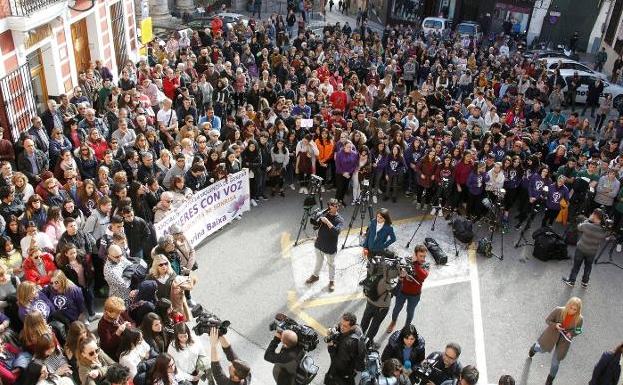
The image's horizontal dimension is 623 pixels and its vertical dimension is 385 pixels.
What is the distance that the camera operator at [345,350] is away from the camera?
6289 millimetres

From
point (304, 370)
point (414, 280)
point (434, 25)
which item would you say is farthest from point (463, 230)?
point (434, 25)

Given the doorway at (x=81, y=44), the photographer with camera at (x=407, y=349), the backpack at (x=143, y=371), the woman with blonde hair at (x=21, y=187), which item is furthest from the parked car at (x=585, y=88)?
the backpack at (x=143, y=371)

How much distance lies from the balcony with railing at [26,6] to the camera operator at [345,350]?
962 centimetres

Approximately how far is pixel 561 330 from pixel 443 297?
239cm

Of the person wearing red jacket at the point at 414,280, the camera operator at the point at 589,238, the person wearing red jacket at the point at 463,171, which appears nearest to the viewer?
the person wearing red jacket at the point at 414,280

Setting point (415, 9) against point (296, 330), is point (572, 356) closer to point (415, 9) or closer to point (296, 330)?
point (296, 330)

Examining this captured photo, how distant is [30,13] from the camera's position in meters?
11.8

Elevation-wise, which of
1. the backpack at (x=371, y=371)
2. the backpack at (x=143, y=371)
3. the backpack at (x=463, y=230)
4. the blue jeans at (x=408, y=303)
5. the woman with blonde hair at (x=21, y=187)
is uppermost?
the woman with blonde hair at (x=21, y=187)

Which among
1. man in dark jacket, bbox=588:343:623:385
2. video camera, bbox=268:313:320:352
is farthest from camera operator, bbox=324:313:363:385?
man in dark jacket, bbox=588:343:623:385

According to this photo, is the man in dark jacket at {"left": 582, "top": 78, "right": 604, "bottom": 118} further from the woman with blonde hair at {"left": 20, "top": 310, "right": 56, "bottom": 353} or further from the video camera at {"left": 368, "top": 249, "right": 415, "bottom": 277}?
the woman with blonde hair at {"left": 20, "top": 310, "right": 56, "bottom": 353}

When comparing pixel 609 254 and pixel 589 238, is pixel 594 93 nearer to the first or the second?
pixel 609 254

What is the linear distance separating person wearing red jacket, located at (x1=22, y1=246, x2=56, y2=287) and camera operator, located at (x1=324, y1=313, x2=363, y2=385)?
12.1ft

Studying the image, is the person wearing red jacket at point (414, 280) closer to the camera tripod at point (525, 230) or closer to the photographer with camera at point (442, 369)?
the photographer with camera at point (442, 369)

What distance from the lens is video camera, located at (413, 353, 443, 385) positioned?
251 inches
